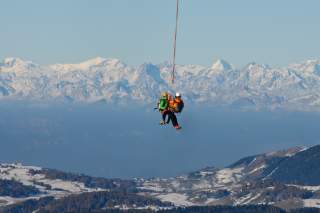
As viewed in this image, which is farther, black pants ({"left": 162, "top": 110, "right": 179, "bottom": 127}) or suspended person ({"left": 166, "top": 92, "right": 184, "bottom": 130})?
black pants ({"left": 162, "top": 110, "right": 179, "bottom": 127})

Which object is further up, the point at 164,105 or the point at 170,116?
the point at 164,105

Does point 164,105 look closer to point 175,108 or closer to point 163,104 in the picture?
point 163,104

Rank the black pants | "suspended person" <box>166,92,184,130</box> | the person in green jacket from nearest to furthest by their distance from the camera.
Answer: "suspended person" <box>166,92,184,130</box> < the person in green jacket < the black pants

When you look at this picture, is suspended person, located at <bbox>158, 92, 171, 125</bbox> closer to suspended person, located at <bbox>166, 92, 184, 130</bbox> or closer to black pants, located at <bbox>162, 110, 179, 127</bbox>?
black pants, located at <bbox>162, 110, 179, 127</bbox>

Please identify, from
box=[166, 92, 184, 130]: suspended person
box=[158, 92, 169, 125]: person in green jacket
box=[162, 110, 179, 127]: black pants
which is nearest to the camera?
box=[166, 92, 184, 130]: suspended person

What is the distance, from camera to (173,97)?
8944 centimetres

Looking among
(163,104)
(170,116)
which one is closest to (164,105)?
(163,104)

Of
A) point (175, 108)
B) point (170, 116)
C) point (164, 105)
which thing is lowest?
point (170, 116)

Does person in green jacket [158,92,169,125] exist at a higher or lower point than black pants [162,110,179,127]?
higher

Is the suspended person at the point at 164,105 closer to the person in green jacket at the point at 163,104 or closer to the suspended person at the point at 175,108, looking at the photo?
the person in green jacket at the point at 163,104

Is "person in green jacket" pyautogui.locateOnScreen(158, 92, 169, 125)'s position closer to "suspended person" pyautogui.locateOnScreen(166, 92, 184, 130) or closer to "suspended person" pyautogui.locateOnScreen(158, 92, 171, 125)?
"suspended person" pyautogui.locateOnScreen(158, 92, 171, 125)

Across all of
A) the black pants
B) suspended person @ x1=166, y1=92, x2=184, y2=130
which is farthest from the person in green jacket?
suspended person @ x1=166, y1=92, x2=184, y2=130

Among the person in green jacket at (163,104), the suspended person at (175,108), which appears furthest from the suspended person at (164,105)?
the suspended person at (175,108)

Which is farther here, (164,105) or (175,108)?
(164,105)
